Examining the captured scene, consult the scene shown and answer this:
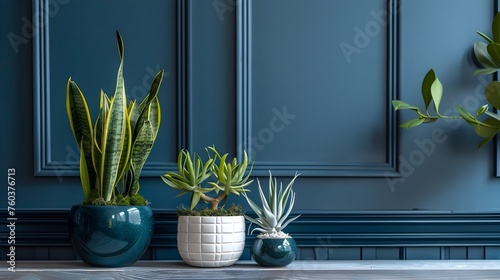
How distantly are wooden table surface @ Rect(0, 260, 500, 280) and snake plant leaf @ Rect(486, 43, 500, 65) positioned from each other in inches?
16.3

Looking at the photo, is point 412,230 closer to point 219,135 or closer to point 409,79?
point 409,79

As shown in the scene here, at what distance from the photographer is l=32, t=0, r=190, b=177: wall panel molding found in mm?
1127

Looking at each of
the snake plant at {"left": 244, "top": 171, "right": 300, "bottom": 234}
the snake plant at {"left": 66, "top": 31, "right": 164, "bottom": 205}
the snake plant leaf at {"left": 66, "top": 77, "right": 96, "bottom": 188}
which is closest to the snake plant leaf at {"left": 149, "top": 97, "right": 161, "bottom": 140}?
the snake plant at {"left": 66, "top": 31, "right": 164, "bottom": 205}

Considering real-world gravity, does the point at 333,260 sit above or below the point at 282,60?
below

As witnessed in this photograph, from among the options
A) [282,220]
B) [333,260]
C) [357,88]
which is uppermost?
[357,88]

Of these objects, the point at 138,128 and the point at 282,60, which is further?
the point at 282,60

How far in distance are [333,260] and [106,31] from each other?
68 cm

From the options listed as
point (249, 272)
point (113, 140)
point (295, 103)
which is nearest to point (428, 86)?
point (295, 103)

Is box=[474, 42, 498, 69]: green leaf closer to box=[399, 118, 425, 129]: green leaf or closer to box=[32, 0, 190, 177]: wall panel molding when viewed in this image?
box=[399, 118, 425, 129]: green leaf

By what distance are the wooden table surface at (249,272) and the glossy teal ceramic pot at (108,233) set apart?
0.02m

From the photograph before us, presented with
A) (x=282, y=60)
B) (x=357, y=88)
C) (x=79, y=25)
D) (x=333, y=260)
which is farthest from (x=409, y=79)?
(x=79, y=25)

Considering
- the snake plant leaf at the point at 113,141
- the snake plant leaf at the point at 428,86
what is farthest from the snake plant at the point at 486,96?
the snake plant leaf at the point at 113,141

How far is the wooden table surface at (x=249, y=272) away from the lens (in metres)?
0.97

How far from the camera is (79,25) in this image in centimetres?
115
